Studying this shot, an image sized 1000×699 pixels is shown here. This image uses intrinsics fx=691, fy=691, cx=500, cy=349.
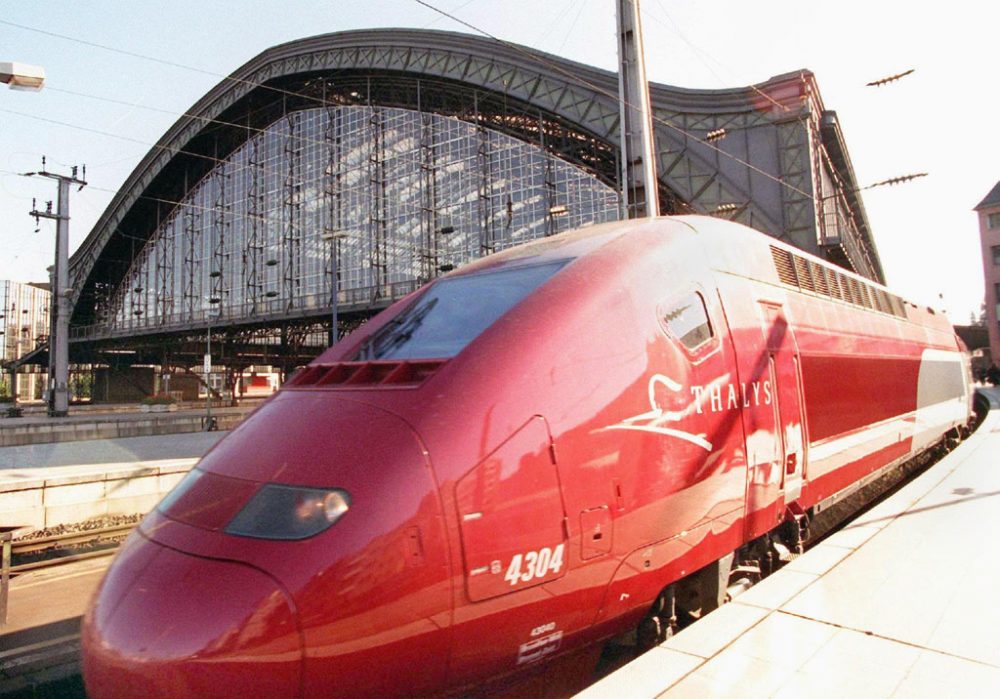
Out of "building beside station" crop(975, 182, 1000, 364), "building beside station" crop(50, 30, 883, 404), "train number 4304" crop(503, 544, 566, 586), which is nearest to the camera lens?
"train number 4304" crop(503, 544, 566, 586)

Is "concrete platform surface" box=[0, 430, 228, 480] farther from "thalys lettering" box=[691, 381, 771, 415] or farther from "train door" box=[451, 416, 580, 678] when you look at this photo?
"train door" box=[451, 416, 580, 678]

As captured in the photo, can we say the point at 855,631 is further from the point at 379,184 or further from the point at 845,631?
the point at 379,184

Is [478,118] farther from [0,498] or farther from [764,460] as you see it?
[764,460]

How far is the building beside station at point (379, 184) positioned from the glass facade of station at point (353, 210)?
0.15 metres

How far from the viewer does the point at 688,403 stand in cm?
430

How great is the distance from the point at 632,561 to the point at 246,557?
2.08m

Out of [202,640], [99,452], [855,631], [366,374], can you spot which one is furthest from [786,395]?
[99,452]

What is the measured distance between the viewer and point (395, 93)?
51.5 metres

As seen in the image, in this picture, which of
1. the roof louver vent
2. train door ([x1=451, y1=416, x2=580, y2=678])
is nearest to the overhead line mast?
the roof louver vent

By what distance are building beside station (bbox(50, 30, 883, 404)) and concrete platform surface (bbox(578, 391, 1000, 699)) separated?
23.4 meters

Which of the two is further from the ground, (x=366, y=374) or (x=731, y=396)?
(x=366, y=374)

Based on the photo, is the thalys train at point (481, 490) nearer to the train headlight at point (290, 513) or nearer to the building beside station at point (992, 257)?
the train headlight at point (290, 513)

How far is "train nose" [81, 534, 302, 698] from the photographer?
2.69m

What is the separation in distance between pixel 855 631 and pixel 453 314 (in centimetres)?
307
